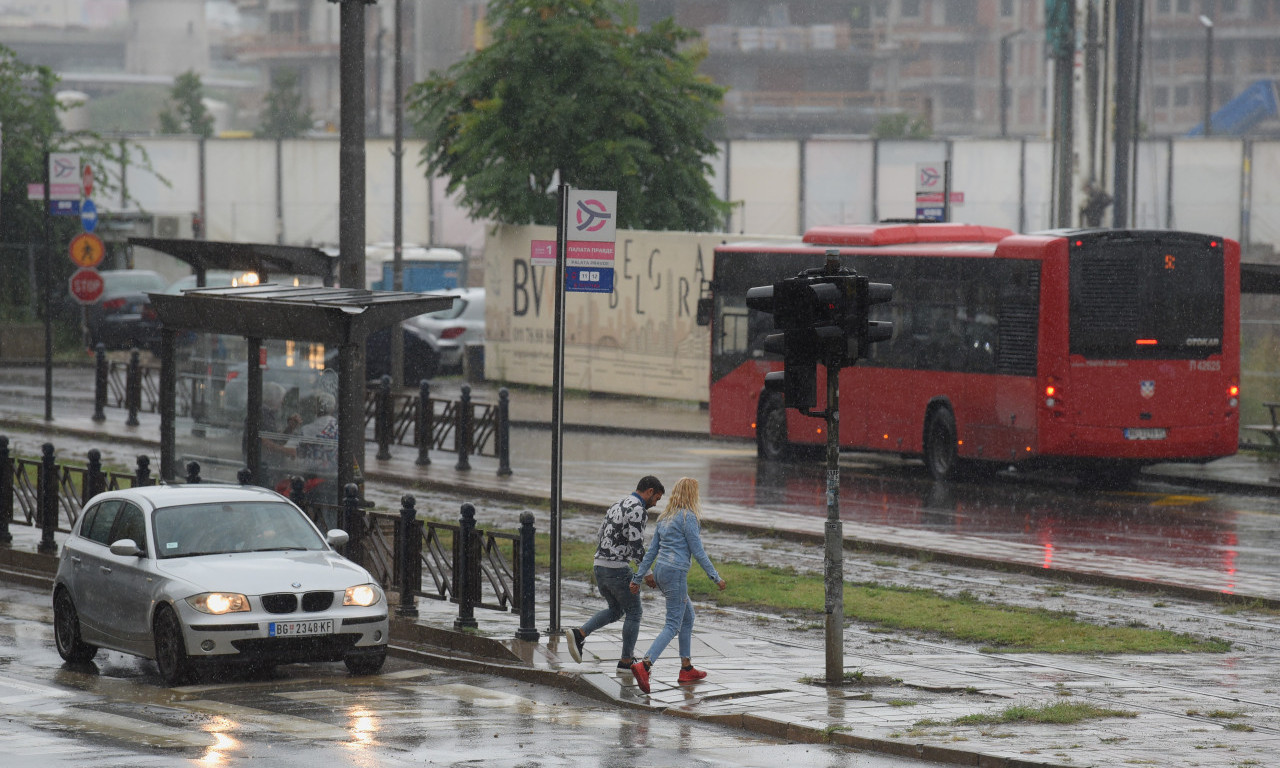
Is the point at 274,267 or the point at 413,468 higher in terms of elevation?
the point at 274,267

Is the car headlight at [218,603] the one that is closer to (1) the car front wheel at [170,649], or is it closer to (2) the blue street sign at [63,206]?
(1) the car front wheel at [170,649]

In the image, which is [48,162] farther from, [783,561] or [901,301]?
[783,561]

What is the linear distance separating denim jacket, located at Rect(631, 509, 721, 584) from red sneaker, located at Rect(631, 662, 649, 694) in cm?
65

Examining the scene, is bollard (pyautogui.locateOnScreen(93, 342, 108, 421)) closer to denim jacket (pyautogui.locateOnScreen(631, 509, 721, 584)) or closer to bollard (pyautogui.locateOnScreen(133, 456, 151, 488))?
bollard (pyautogui.locateOnScreen(133, 456, 151, 488))

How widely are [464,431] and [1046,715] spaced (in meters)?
16.2

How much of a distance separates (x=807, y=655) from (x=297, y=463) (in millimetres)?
6539

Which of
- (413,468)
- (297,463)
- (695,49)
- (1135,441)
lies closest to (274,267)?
(297,463)

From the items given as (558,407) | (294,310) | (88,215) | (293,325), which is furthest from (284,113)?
(558,407)

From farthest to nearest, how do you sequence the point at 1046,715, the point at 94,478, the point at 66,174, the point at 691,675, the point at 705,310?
the point at 66,174 → the point at 705,310 → the point at 94,478 → the point at 691,675 → the point at 1046,715

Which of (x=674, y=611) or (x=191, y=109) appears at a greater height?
→ (x=191, y=109)

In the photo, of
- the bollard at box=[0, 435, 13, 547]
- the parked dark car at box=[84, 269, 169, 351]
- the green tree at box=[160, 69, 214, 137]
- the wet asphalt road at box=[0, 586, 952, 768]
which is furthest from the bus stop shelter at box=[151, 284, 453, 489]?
the green tree at box=[160, 69, 214, 137]

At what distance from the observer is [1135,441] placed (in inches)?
904

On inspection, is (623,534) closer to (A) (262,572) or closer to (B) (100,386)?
(A) (262,572)

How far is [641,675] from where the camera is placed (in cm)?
1183
